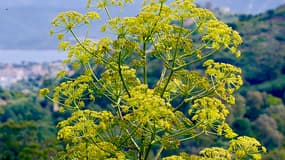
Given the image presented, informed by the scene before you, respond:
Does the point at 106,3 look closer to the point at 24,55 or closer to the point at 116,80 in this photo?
the point at 116,80

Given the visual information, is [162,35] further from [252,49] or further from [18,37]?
[18,37]

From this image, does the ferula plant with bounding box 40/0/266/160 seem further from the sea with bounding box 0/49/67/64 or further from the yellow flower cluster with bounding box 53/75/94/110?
the sea with bounding box 0/49/67/64

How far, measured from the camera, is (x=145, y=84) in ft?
15.4

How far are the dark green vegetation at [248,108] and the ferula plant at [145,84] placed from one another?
1509cm

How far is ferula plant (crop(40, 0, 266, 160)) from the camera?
183 inches

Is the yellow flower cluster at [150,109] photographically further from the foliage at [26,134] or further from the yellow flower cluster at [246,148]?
the foliage at [26,134]

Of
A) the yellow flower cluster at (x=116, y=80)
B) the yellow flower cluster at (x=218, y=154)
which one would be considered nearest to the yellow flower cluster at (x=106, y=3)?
the yellow flower cluster at (x=116, y=80)

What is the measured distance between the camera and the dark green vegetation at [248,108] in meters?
27.9

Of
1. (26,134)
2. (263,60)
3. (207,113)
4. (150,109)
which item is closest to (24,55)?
(263,60)

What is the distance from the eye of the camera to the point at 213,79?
4906 millimetres

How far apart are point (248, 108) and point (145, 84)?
36354mm

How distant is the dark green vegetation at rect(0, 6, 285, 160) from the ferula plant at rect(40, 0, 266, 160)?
49.5ft

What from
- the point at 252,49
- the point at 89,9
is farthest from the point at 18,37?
the point at 89,9

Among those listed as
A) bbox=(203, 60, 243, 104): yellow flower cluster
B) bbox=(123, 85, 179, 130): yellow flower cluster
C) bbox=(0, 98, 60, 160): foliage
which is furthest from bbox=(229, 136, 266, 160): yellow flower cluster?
bbox=(0, 98, 60, 160): foliage
